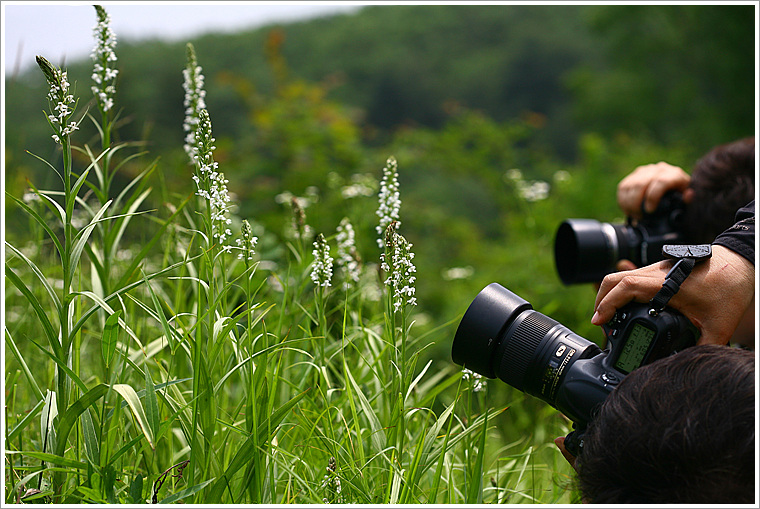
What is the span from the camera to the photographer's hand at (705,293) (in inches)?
42.3

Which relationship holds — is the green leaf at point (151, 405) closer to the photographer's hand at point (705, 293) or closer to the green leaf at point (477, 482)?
the green leaf at point (477, 482)

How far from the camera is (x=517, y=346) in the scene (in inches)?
45.9

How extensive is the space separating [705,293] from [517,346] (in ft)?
1.18

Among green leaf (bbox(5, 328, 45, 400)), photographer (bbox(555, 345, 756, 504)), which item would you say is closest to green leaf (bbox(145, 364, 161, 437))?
green leaf (bbox(5, 328, 45, 400))

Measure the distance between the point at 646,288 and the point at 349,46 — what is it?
946 centimetres

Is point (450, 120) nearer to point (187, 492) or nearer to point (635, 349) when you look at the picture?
point (635, 349)

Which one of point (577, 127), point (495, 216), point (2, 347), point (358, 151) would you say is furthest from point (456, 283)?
point (577, 127)

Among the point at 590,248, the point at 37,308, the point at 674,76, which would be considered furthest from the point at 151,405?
the point at 674,76

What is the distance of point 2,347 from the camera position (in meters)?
1.03

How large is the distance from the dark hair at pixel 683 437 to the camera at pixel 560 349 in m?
0.16

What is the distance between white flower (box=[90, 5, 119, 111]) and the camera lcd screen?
114 cm

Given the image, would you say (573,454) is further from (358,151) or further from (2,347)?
(358,151)

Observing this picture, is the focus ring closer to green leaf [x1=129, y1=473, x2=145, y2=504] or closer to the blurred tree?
green leaf [x1=129, y1=473, x2=145, y2=504]

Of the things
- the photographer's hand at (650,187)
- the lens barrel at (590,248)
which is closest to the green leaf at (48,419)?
the lens barrel at (590,248)
